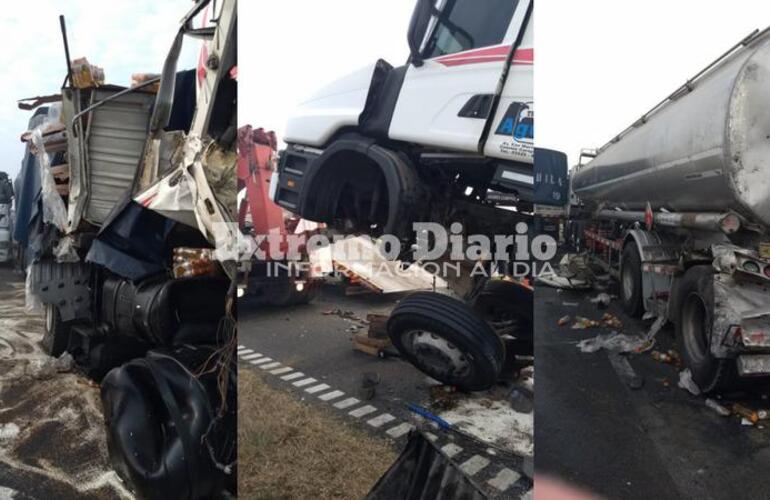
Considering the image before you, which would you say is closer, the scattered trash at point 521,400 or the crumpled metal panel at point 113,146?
the scattered trash at point 521,400

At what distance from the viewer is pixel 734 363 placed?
3096 millimetres

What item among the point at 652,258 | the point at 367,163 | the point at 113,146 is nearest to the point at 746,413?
the point at 652,258

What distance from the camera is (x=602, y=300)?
4.30 m

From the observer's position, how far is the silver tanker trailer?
8.20 ft

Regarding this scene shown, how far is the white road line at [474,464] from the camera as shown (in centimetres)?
112

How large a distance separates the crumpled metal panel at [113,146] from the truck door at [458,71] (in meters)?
3.03

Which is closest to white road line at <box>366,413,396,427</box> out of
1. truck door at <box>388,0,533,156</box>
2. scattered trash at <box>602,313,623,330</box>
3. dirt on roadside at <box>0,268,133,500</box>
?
truck door at <box>388,0,533,156</box>

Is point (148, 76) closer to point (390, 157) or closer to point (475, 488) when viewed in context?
point (390, 157)

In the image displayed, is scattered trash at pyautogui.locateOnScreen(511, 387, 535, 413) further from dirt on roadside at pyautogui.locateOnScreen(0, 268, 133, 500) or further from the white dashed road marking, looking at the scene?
dirt on roadside at pyautogui.locateOnScreen(0, 268, 133, 500)

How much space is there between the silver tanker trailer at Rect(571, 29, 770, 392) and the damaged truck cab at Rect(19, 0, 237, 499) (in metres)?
1.73

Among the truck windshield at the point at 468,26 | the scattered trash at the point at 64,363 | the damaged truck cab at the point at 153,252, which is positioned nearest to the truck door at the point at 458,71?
the truck windshield at the point at 468,26

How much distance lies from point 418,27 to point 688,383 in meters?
3.38

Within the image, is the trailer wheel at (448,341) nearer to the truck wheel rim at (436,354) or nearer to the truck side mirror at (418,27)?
the truck wheel rim at (436,354)

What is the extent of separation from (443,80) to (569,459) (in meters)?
2.34
